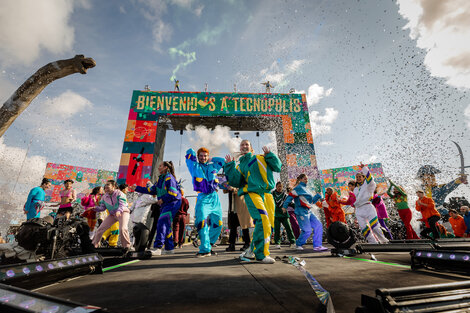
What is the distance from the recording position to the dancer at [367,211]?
500 cm

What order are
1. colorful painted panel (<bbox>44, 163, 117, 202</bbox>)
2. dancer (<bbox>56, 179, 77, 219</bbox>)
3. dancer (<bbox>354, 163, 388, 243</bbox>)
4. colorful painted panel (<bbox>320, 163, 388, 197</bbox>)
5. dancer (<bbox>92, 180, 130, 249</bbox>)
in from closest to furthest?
dancer (<bbox>92, 180, 130, 249</bbox>)
dancer (<bbox>354, 163, 388, 243</bbox>)
dancer (<bbox>56, 179, 77, 219</bbox>)
colorful painted panel (<bbox>44, 163, 117, 202</bbox>)
colorful painted panel (<bbox>320, 163, 388, 197</bbox>)

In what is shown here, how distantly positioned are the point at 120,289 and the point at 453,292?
2104 millimetres

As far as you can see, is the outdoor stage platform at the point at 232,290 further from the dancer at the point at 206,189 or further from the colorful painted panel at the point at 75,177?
the colorful painted panel at the point at 75,177

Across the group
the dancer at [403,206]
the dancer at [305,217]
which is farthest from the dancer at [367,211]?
the dancer at [403,206]

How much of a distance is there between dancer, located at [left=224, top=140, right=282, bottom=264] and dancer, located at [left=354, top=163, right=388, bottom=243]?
9.39ft

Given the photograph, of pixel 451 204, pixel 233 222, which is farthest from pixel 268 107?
pixel 451 204

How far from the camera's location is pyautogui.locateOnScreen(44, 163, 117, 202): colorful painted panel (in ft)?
60.3

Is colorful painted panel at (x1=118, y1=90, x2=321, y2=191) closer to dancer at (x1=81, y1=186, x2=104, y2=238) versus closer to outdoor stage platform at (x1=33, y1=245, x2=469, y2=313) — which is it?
dancer at (x1=81, y1=186, x2=104, y2=238)

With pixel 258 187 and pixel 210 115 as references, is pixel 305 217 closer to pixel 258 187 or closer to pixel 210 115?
pixel 258 187

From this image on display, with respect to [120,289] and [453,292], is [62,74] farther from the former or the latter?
[453,292]

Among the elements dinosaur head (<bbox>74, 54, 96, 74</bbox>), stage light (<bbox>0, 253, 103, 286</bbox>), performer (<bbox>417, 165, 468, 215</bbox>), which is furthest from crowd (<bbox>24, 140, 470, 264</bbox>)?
performer (<bbox>417, 165, 468, 215</bbox>)

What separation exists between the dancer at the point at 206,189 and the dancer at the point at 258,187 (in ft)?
2.29

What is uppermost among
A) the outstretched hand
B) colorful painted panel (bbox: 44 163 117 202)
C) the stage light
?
colorful painted panel (bbox: 44 163 117 202)

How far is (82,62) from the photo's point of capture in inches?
114
